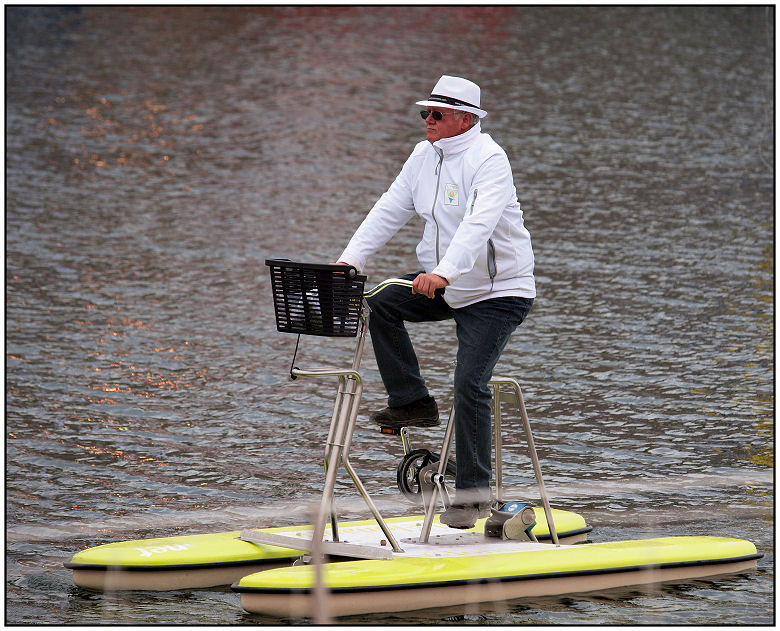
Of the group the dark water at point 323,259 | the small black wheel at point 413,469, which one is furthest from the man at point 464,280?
the dark water at point 323,259

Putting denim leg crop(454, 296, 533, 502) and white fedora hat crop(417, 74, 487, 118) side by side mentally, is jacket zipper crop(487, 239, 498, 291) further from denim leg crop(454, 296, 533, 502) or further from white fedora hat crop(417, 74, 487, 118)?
white fedora hat crop(417, 74, 487, 118)

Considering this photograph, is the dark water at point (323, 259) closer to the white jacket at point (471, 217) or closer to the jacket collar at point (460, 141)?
the white jacket at point (471, 217)

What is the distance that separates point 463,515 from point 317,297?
1423 mm

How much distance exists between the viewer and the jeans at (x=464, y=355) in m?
6.12

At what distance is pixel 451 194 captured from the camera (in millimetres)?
6098

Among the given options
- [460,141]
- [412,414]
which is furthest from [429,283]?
[412,414]

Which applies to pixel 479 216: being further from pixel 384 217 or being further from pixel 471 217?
pixel 384 217

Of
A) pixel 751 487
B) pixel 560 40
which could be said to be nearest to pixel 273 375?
pixel 751 487

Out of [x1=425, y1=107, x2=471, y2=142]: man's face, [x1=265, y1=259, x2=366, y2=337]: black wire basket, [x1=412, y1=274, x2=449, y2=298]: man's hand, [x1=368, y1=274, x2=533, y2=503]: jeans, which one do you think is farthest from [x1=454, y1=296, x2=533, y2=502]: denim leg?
[x1=425, y1=107, x2=471, y2=142]: man's face

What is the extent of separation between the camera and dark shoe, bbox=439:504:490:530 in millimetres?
6363

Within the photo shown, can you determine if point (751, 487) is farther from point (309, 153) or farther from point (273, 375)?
point (309, 153)

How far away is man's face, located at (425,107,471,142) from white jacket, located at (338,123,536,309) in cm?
4

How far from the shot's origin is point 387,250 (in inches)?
579

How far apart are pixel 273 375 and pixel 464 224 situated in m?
4.87
